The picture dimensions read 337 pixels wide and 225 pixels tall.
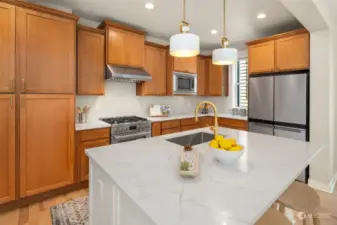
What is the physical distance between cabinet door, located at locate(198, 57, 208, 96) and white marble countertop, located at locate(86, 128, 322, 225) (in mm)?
3040

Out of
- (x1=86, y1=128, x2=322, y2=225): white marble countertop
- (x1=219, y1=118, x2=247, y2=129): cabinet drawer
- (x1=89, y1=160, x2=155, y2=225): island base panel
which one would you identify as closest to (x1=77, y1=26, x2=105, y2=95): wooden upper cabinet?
(x1=86, y1=128, x2=322, y2=225): white marble countertop

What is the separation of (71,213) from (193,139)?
1.62 meters

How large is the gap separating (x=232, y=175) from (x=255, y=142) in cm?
92

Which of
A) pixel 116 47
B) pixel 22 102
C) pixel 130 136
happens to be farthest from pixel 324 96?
pixel 22 102

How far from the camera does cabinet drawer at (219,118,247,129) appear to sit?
379 cm

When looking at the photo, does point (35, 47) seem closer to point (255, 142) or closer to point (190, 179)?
point (190, 179)

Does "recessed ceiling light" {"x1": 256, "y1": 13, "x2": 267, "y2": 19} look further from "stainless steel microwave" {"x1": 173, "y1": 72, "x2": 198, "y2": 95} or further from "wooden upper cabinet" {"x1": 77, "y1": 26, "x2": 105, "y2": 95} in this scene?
"wooden upper cabinet" {"x1": 77, "y1": 26, "x2": 105, "y2": 95}

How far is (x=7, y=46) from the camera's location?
6.57 ft

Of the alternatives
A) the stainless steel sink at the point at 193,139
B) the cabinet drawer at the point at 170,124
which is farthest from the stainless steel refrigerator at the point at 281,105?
the stainless steel sink at the point at 193,139

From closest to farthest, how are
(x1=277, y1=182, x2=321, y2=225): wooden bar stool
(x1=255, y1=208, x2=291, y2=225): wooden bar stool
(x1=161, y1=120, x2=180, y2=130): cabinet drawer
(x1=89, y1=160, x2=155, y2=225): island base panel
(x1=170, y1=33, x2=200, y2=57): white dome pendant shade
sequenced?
(x1=89, y1=160, x2=155, y2=225): island base panel → (x1=255, y1=208, x2=291, y2=225): wooden bar stool → (x1=277, y1=182, x2=321, y2=225): wooden bar stool → (x1=170, y1=33, x2=200, y2=57): white dome pendant shade → (x1=161, y1=120, x2=180, y2=130): cabinet drawer

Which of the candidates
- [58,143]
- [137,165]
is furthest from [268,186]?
[58,143]

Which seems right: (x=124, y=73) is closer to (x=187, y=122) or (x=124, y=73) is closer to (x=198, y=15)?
(x=198, y=15)

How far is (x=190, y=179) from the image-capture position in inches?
40.1

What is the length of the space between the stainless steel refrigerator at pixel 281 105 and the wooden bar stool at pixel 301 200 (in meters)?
1.79
